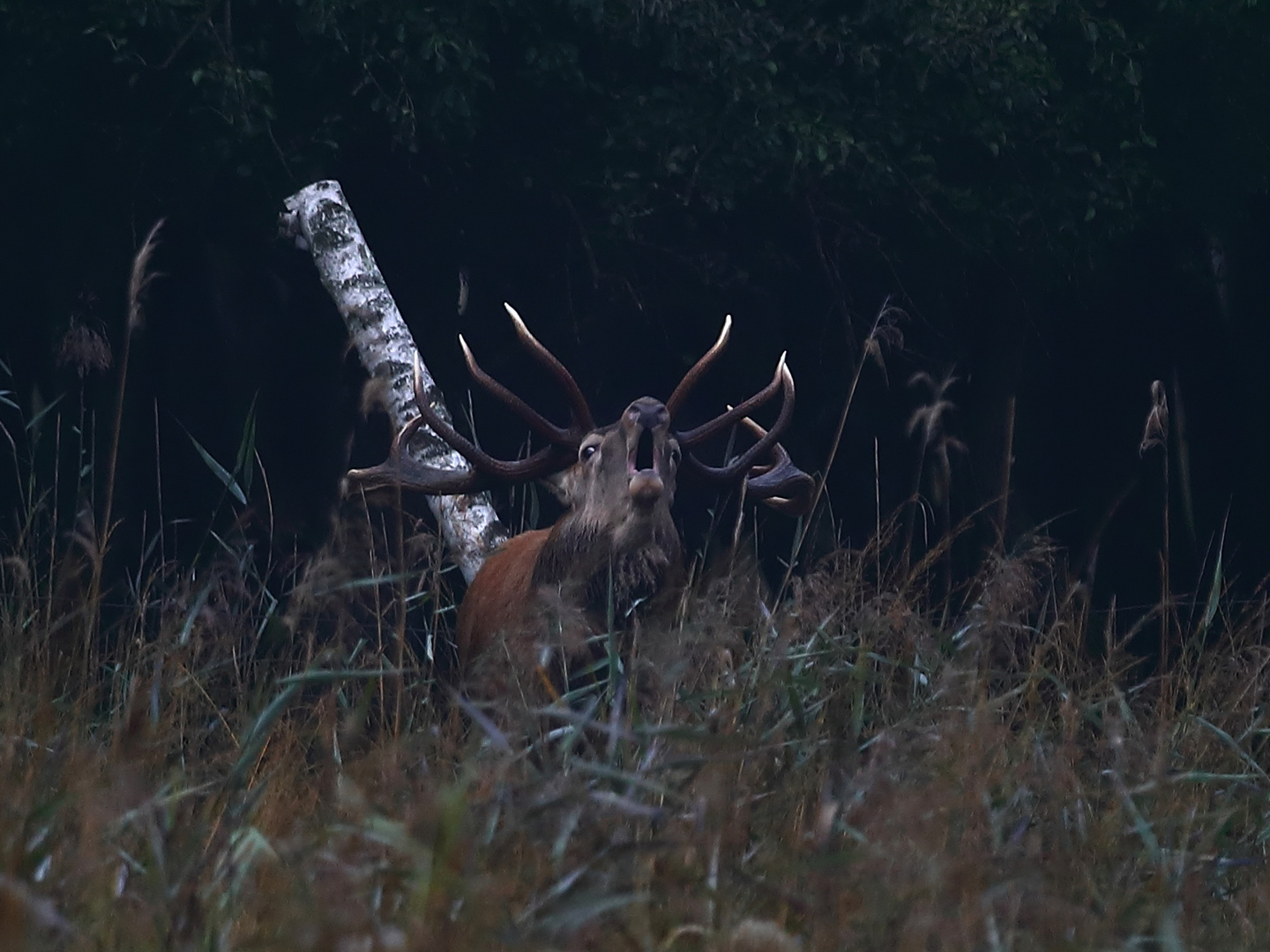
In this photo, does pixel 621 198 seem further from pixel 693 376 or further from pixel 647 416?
pixel 647 416

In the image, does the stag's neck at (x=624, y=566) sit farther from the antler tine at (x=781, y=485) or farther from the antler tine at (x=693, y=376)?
the antler tine at (x=781, y=485)

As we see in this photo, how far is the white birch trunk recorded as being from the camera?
673cm

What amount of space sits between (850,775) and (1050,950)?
70 cm

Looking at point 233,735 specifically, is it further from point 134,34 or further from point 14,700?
point 134,34

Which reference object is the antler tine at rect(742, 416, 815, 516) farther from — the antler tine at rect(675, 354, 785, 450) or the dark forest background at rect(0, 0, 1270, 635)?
the dark forest background at rect(0, 0, 1270, 635)

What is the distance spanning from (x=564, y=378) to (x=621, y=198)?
8.88 ft

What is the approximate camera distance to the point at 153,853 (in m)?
2.12

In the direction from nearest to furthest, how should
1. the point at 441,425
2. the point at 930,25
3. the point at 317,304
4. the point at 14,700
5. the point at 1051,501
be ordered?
1. the point at 14,700
2. the point at 441,425
3. the point at 930,25
4. the point at 317,304
5. the point at 1051,501

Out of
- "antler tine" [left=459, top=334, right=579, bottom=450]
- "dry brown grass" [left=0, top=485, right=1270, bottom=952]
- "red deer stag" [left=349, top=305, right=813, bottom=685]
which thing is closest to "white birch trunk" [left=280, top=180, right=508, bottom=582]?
"red deer stag" [left=349, top=305, right=813, bottom=685]

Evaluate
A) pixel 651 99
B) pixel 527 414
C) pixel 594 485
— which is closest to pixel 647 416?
pixel 594 485

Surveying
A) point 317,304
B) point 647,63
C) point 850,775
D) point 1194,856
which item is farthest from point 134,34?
point 1194,856

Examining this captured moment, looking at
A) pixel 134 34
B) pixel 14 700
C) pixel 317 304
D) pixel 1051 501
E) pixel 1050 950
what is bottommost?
pixel 1051 501

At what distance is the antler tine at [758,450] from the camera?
223 inches

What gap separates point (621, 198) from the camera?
26.4 feet
